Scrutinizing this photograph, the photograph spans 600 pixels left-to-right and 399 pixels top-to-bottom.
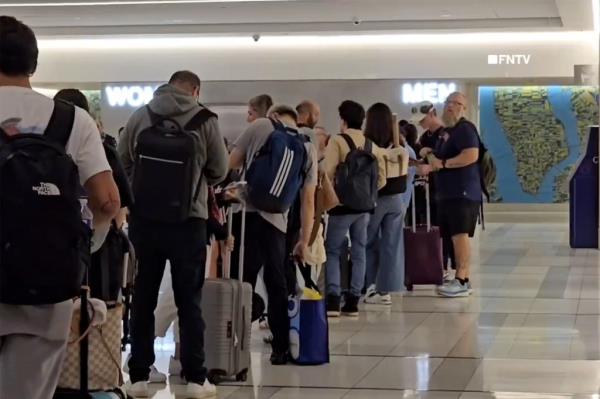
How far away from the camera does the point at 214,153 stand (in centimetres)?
511

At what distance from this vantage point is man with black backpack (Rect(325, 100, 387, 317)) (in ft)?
26.1

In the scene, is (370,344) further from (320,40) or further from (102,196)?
(320,40)

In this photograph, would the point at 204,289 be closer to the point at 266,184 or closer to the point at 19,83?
the point at 266,184

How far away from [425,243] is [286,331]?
3636 mm

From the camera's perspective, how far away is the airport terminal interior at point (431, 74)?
13.0 m

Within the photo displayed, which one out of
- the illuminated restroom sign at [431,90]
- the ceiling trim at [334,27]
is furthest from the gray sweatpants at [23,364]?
the illuminated restroom sign at [431,90]

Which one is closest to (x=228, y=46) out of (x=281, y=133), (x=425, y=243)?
(x=425, y=243)

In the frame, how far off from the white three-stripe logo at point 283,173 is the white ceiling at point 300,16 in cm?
965

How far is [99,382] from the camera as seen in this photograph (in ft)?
12.1

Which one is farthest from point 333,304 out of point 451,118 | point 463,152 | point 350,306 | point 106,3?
point 106,3

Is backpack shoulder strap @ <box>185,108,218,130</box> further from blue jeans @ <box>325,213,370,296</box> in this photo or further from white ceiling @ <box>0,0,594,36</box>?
white ceiling @ <box>0,0,594,36</box>

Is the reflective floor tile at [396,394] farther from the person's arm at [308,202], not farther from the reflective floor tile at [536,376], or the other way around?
the person's arm at [308,202]

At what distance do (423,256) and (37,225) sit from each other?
22.9 feet
